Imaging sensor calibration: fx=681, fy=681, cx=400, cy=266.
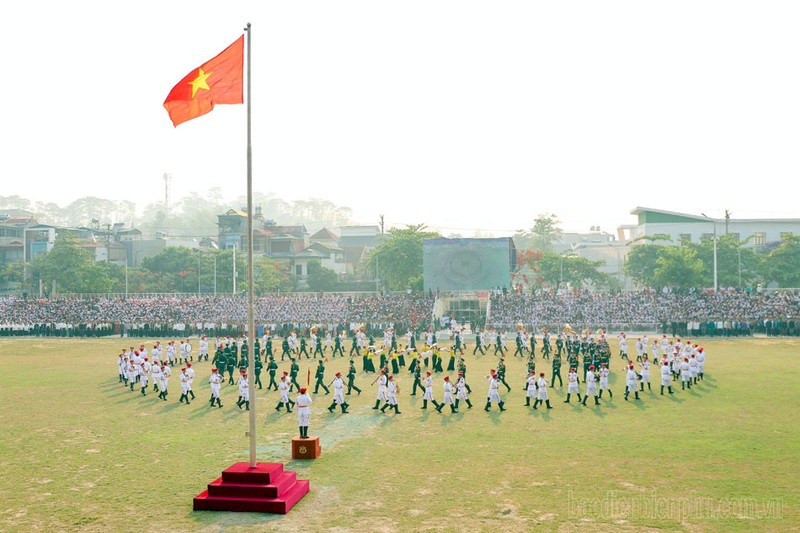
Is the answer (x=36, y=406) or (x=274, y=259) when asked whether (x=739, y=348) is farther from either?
(x=274, y=259)

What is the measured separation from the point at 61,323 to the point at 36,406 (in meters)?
30.3

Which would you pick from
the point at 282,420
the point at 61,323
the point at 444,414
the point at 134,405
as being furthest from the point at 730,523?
the point at 61,323

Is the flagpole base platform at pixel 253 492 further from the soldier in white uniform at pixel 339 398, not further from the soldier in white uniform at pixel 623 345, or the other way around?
the soldier in white uniform at pixel 623 345

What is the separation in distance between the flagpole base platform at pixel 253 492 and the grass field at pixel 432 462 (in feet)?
0.71

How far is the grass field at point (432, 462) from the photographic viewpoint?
11898mm

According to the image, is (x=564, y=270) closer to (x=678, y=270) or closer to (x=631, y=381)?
(x=678, y=270)

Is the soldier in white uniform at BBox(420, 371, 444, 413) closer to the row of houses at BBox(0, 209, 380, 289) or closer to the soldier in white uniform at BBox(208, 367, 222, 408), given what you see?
the soldier in white uniform at BBox(208, 367, 222, 408)

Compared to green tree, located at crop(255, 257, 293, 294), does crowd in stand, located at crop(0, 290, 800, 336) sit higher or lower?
lower

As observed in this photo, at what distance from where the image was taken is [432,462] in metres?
15.4

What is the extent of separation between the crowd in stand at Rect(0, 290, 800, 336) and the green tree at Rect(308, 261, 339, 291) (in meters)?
26.0

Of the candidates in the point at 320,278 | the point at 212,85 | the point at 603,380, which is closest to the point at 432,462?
the point at 603,380

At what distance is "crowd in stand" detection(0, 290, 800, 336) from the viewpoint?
147 feet

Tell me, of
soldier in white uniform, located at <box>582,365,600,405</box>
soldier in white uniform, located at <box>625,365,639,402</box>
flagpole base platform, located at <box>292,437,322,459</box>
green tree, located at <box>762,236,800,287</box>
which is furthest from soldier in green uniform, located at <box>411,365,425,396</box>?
green tree, located at <box>762,236,800,287</box>

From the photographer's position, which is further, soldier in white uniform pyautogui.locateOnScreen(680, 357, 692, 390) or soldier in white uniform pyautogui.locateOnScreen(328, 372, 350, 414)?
soldier in white uniform pyautogui.locateOnScreen(680, 357, 692, 390)
